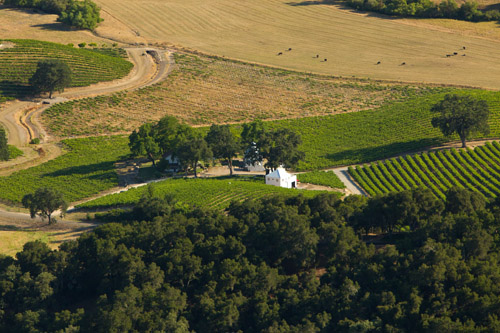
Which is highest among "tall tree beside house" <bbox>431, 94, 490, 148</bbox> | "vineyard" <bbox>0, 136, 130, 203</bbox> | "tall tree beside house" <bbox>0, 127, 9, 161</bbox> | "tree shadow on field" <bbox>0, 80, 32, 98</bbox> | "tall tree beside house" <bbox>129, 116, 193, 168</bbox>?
"tall tree beside house" <bbox>431, 94, 490, 148</bbox>

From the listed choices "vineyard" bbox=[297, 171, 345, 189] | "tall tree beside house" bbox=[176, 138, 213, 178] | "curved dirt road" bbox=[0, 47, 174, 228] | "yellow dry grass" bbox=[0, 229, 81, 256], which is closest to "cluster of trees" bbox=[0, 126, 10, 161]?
"curved dirt road" bbox=[0, 47, 174, 228]

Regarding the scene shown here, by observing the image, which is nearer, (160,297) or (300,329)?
(300,329)

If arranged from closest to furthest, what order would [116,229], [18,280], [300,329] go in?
[300,329]
[18,280]
[116,229]

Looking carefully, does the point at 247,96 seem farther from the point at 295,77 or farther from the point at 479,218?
the point at 479,218

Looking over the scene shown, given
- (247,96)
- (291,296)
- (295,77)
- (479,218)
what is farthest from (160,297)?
(295,77)

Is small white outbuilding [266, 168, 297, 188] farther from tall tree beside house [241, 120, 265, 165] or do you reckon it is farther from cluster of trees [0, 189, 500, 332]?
cluster of trees [0, 189, 500, 332]

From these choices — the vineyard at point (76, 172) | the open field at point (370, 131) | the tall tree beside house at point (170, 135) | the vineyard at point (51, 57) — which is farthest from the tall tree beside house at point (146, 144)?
the vineyard at point (51, 57)

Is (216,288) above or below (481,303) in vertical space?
below
